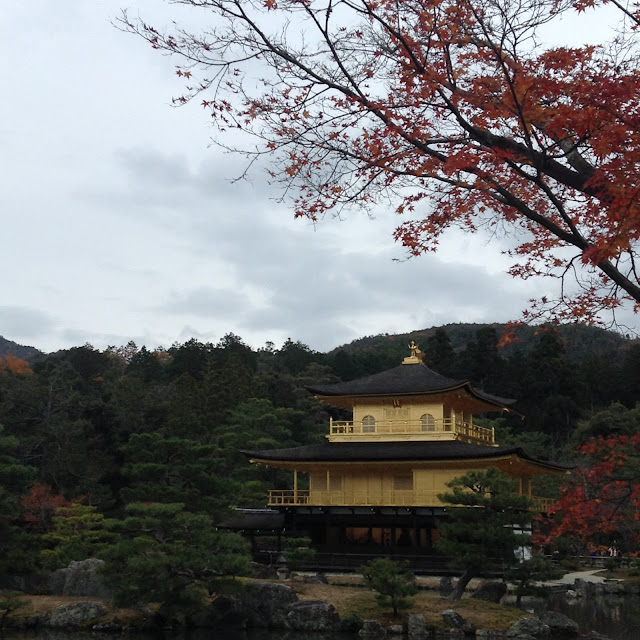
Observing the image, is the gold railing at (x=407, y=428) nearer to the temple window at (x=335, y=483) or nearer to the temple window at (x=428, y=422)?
the temple window at (x=428, y=422)

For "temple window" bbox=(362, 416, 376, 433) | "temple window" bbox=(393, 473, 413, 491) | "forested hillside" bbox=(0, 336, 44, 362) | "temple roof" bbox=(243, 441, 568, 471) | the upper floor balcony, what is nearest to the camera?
"temple roof" bbox=(243, 441, 568, 471)

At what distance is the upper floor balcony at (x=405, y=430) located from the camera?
29.4 metres

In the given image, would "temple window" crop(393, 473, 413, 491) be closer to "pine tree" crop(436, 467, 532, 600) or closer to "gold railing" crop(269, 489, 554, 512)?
"gold railing" crop(269, 489, 554, 512)

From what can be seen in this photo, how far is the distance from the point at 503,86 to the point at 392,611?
16810 mm

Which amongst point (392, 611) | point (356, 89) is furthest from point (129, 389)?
point (356, 89)

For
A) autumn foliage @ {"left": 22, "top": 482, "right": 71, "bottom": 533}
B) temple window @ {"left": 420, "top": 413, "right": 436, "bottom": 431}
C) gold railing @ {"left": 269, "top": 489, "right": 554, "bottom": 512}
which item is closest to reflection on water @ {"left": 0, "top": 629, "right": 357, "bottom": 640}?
gold railing @ {"left": 269, "top": 489, "right": 554, "bottom": 512}

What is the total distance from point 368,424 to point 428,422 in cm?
228

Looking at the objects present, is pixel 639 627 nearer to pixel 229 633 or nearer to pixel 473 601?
pixel 473 601

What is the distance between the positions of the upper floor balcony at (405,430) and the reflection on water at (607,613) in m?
6.47

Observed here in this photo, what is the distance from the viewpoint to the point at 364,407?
30938mm

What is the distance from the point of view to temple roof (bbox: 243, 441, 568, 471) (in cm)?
2670

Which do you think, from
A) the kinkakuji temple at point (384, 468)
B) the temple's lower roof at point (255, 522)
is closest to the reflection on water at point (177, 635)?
the kinkakuji temple at point (384, 468)

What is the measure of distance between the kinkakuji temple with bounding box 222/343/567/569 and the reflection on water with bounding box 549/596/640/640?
11.9ft

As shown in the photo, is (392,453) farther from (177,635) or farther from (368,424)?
(177,635)
